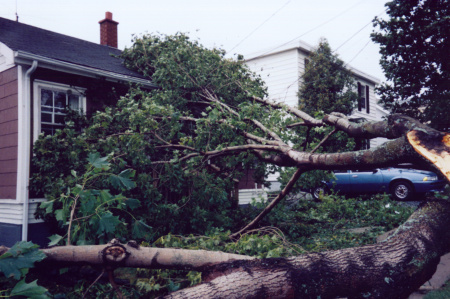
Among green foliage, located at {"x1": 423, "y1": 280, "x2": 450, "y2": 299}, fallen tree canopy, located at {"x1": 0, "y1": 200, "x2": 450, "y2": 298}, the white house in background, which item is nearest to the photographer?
fallen tree canopy, located at {"x1": 0, "y1": 200, "x2": 450, "y2": 298}

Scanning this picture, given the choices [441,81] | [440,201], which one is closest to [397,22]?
[441,81]

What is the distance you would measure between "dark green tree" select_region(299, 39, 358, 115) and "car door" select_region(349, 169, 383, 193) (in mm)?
2856

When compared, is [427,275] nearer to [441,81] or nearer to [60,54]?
[60,54]

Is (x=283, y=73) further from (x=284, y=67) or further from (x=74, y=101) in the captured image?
(x=74, y=101)

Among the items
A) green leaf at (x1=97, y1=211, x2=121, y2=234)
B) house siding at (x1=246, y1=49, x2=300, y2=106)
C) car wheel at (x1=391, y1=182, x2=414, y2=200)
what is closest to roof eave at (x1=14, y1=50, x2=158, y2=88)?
green leaf at (x1=97, y1=211, x2=121, y2=234)

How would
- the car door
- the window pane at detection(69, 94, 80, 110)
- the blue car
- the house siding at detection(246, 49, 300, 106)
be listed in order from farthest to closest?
the house siding at detection(246, 49, 300, 106) → the car door → the blue car → the window pane at detection(69, 94, 80, 110)

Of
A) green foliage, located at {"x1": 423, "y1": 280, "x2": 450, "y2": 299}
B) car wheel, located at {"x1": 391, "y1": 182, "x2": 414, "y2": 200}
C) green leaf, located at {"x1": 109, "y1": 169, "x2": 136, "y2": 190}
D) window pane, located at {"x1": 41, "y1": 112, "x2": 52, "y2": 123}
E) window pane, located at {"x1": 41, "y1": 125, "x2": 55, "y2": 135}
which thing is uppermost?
window pane, located at {"x1": 41, "y1": 112, "x2": 52, "y2": 123}

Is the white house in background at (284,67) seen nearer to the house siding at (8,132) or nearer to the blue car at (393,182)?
the blue car at (393,182)

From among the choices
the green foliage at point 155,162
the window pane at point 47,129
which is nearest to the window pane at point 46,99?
the window pane at point 47,129

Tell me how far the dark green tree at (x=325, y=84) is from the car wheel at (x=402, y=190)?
3.75 metres

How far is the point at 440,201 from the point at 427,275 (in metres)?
0.80

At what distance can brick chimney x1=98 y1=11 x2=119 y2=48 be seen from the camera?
12.2 m

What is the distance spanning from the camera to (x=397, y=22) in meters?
10.1

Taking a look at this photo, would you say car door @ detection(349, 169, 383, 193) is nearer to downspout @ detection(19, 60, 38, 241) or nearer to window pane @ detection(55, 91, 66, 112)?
window pane @ detection(55, 91, 66, 112)
